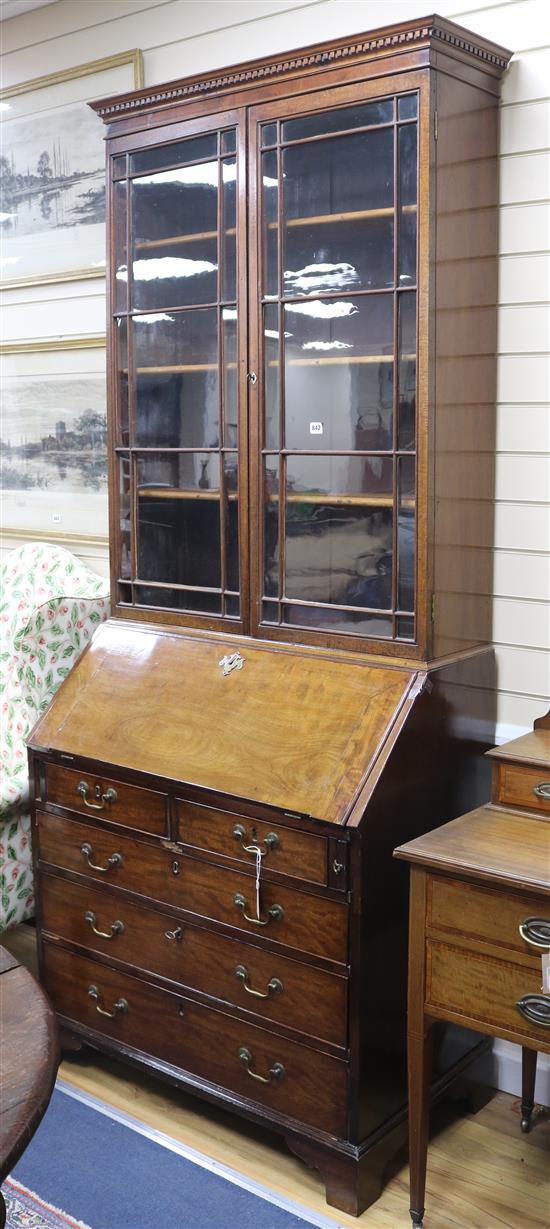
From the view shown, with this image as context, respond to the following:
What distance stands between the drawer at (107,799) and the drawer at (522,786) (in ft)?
2.62

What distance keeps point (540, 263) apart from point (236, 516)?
36.1 inches

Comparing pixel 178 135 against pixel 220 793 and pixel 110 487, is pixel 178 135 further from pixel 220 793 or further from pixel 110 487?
pixel 220 793

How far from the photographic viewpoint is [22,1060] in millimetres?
1353

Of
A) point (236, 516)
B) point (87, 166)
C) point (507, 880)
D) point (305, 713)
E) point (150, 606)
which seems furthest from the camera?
point (87, 166)

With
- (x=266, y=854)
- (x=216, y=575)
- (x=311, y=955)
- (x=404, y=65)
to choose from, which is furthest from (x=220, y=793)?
(x=404, y=65)

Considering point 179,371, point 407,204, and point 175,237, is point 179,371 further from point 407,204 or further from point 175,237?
point 407,204

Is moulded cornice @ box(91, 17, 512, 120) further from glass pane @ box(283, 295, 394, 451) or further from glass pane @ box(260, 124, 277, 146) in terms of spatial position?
glass pane @ box(283, 295, 394, 451)

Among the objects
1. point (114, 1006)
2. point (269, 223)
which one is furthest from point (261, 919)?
point (269, 223)

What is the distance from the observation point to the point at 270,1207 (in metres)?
2.43

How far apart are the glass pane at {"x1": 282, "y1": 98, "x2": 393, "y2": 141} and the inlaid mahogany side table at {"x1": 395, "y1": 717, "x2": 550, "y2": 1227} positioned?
4.43ft

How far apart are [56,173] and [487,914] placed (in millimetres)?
2853

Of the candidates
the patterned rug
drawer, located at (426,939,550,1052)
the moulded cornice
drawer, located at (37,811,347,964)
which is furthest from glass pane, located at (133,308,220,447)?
the patterned rug

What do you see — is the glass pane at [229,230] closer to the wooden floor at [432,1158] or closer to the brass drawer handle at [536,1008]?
Answer: the brass drawer handle at [536,1008]

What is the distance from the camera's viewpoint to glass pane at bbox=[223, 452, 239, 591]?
2.79m
